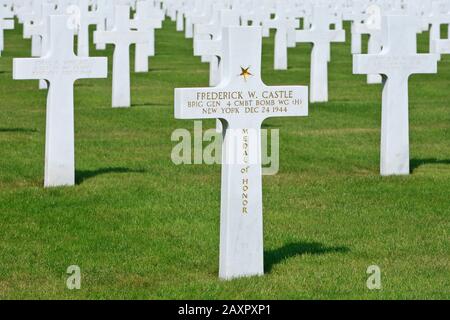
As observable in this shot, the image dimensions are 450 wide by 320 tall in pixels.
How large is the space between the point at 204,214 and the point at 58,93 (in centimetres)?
232

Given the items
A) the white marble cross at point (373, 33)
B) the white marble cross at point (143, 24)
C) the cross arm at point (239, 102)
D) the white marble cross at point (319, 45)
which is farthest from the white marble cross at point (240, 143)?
the white marble cross at point (143, 24)

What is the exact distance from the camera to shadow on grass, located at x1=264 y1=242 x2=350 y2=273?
10.1 meters

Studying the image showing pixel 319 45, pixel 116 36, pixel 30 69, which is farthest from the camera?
pixel 319 45

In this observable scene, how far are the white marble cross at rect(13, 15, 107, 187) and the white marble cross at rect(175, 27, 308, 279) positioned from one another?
166 inches

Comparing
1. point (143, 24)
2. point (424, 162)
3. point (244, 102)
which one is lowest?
point (424, 162)

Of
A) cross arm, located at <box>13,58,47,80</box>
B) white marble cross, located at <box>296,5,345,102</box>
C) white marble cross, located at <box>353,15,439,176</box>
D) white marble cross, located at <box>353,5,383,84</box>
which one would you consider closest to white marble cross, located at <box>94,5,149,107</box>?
white marble cross, located at <box>296,5,345,102</box>

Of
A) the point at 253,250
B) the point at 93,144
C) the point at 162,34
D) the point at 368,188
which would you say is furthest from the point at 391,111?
the point at 162,34

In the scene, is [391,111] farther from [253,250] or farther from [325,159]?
[253,250]

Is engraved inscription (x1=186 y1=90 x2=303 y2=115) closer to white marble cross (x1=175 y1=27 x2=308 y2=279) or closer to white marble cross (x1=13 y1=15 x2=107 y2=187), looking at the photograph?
white marble cross (x1=175 y1=27 x2=308 y2=279)

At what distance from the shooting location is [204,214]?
11.9 meters

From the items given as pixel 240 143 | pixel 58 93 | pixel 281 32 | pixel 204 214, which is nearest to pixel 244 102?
pixel 240 143

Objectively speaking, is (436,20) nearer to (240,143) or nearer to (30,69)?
(30,69)

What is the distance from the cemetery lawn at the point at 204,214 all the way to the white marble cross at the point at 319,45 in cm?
164
